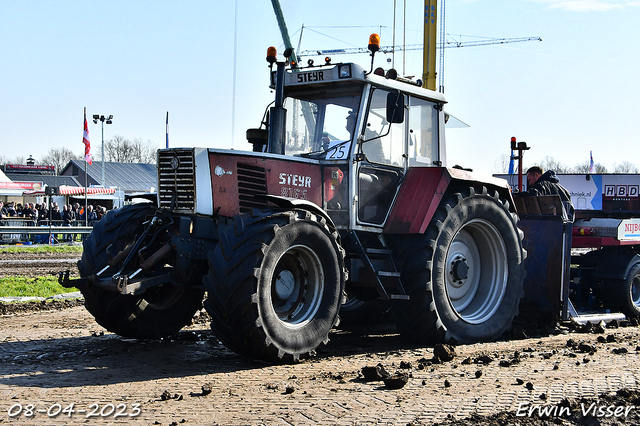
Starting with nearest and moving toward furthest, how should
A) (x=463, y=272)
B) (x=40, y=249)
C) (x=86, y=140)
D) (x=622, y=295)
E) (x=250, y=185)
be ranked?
(x=250, y=185), (x=463, y=272), (x=622, y=295), (x=40, y=249), (x=86, y=140)

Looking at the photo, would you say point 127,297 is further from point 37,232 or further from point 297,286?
point 37,232

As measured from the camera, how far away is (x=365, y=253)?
7.16 metres

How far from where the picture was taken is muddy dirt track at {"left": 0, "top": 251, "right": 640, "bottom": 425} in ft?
14.7

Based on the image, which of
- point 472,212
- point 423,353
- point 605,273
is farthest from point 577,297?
point 423,353

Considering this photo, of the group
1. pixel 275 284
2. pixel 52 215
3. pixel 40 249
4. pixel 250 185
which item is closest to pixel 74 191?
→ pixel 52 215

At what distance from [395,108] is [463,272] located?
7.15 feet

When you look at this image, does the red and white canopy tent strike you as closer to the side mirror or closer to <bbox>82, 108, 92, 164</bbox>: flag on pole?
<bbox>82, 108, 92, 164</bbox>: flag on pole

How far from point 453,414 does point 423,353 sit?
2.33m

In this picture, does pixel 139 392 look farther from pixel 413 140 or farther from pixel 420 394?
pixel 413 140

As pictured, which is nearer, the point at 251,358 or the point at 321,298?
the point at 251,358

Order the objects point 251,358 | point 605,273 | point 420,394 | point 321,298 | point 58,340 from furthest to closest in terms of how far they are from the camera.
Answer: point 605,273 < point 58,340 < point 321,298 < point 251,358 < point 420,394

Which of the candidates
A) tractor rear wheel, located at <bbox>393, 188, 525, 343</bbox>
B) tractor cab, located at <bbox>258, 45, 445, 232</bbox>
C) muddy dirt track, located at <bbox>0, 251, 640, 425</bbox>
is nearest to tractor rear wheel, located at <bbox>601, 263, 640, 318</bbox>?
muddy dirt track, located at <bbox>0, 251, 640, 425</bbox>

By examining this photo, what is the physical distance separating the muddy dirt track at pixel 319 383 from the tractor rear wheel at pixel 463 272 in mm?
275

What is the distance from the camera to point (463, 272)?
7805 mm
